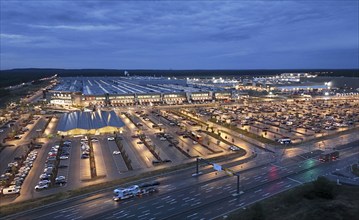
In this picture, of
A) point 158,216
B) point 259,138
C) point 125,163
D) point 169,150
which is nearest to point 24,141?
point 125,163

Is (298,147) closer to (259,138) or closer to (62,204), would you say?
(259,138)

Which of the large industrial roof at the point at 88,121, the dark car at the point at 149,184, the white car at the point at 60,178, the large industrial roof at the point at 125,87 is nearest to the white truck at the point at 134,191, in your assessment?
the dark car at the point at 149,184

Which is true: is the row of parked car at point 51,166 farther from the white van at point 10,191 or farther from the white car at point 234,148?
the white car at point 234,148

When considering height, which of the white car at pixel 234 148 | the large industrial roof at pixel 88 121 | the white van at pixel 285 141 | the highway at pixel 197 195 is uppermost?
the large industrial roof at pixel 88 121

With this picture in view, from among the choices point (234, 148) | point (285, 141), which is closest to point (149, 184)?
point (234, 148)

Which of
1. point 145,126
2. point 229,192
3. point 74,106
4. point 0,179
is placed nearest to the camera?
point 229,192

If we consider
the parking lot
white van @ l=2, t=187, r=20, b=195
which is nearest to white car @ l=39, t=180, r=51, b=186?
white van @ l=2, t=187, r=20, b=195
